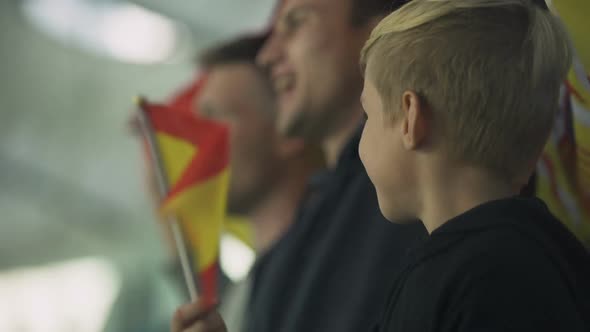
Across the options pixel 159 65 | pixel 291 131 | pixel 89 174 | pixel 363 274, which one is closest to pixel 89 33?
pixel 159 65

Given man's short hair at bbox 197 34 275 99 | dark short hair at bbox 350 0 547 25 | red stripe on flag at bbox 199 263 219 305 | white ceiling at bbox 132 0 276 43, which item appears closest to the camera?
red stripe on flag at bbox 199 263 219 305

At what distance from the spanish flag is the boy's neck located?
0.55 m

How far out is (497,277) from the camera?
667 mm

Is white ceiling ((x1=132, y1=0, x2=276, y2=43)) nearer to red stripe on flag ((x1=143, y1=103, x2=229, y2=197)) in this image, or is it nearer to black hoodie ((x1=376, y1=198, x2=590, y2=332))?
red stripe on flag ((x1=143, y1=103, x2=229, y2=197))

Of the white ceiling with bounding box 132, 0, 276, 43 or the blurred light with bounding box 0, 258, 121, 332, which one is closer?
the white ceiling with bounding box 132, 0, 276, 43

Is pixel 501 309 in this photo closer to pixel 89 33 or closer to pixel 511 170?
pixel 511 170

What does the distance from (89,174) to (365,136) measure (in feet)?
11.1

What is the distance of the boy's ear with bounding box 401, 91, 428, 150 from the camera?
74cm

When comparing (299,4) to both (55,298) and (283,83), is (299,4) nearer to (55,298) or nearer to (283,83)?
(283,83)

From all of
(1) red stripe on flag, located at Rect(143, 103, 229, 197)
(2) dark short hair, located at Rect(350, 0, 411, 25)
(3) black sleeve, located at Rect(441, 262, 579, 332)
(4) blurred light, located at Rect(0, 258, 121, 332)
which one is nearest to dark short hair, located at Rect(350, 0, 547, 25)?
(2) dark short hair, located at Rect(350, 0, 411, 25)

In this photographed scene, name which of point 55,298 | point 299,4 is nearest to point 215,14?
point 55,298

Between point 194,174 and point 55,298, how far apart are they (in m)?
3.03

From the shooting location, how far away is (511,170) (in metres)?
0.75

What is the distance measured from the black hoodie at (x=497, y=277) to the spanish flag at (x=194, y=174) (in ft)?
1.89
